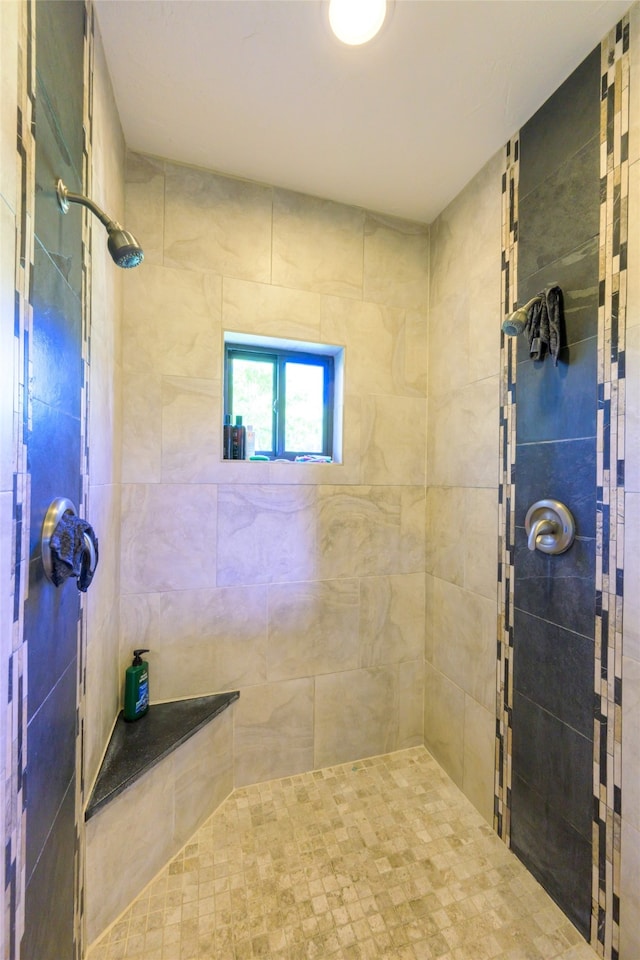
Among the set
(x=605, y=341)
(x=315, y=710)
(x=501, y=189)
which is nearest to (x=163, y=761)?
(x=315, y=710)

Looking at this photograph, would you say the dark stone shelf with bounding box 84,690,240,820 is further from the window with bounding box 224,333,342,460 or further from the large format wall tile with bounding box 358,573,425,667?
the window with bounding box 224,333,342,460

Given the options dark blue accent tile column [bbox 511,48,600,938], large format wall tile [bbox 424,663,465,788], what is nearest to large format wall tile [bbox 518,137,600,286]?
dark blue accent tile column [bbox 511,48,600,938]

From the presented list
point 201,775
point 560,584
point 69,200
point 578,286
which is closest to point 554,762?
point 560,584

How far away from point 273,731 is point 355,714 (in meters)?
0.36

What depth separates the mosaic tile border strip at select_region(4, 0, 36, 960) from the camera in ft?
1.92

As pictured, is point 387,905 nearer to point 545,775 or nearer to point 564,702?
point 545,775

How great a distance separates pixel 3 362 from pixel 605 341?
129cm

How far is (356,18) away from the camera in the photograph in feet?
3.15

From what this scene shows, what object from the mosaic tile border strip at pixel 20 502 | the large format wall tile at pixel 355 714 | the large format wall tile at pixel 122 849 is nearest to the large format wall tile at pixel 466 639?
the large format wall tile at pixel 355 714

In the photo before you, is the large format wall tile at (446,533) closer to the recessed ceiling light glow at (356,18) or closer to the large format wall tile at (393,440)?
the large format wall tile at (393,440)

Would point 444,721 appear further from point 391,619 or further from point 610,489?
point 610,489

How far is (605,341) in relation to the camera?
1.00 metres

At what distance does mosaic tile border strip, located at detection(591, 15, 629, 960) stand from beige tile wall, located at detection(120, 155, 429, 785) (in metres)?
0.81

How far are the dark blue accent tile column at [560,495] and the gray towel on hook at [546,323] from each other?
28 millimetres
